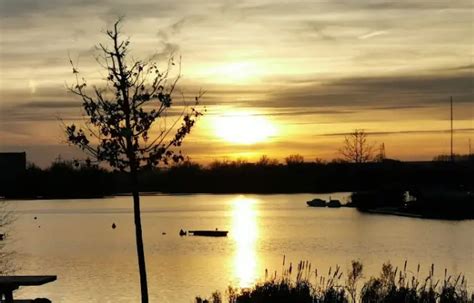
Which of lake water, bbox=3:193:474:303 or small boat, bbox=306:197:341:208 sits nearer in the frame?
lake water, bbox=3:193:474:303

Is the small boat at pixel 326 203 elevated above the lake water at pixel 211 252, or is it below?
above

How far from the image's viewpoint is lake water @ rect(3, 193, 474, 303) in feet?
158

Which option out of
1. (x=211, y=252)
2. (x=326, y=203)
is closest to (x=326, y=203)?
(x=326, y=203)

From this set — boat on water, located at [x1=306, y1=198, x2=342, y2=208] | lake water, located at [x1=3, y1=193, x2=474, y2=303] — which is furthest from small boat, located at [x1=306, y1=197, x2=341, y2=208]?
lake water, located at [x1=3, y1=193, x2=474, y2=303]

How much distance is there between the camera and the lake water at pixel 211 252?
158ft

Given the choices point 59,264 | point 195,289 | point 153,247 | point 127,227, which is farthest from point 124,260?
point 127,227

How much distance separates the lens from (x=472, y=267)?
53.4 m

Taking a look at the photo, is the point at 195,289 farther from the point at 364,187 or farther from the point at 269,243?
the point at 364,187

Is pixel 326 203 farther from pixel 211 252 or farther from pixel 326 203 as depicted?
pixel 211 252

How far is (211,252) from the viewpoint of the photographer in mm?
77875

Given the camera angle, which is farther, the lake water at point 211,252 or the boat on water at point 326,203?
the boat on water at point 326,203

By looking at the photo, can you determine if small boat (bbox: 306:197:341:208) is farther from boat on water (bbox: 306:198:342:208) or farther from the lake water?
the lake water

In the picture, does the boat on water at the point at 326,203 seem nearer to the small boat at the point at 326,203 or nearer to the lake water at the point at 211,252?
the small boat at the point at 326,203

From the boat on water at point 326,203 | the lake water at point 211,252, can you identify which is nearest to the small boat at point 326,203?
the boat on water at point 326,203
